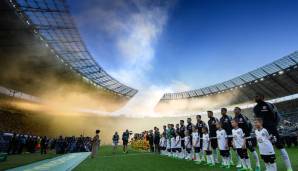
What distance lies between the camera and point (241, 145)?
822cm

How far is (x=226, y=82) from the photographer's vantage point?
52219mm

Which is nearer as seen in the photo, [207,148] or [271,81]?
[207,148]

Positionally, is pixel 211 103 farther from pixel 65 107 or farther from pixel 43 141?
pixel 43 141

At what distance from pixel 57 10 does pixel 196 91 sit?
41625 mm

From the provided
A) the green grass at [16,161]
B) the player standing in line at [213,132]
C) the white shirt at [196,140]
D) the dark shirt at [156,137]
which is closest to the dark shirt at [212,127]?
the player standing in line at [213,132]

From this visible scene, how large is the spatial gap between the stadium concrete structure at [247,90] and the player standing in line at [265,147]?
113 feet

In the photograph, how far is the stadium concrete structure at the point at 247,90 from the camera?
38.6 meters

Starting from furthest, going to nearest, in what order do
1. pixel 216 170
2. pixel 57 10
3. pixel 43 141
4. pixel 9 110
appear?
pixel 9 110 → pixel 43 141 → pixel 57 10 → pixel 216 170

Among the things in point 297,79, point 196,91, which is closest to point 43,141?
point 297,79

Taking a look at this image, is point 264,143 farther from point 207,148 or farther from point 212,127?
point 207,148

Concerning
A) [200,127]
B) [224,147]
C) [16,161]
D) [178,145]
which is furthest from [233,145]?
Answer: [16,161]

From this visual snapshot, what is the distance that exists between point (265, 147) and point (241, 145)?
1.71 meters

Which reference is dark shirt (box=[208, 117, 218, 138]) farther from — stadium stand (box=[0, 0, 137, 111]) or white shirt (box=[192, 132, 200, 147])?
stadium stand (box=[0, 0, 137, 111])

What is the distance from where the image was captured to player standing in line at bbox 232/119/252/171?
26.4ft
